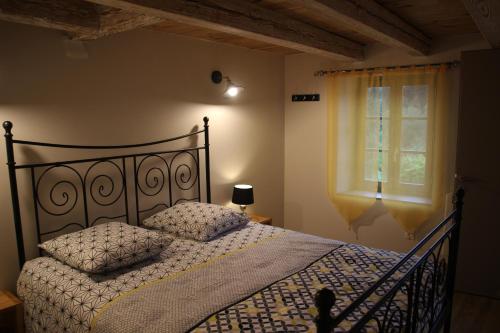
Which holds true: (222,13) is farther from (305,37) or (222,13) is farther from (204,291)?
(204,291)

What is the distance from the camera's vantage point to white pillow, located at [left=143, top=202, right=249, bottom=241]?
2.90 m

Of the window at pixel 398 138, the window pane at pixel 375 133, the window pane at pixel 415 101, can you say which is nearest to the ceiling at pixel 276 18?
the window pane at pixel 415 101

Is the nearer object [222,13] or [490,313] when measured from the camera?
[222,13]

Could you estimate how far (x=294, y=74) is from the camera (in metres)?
4.46

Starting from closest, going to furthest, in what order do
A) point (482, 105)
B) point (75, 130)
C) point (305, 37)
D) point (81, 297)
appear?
point (81, 297) < point (75, 130) < point (305, 37) < point (482, 105)

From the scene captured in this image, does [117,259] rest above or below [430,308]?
above

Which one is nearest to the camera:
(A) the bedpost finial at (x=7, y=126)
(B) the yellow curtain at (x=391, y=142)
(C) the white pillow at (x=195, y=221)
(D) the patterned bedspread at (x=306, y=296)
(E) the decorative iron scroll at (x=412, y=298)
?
(E) the decorative iron scroll at (x=412, y=298)

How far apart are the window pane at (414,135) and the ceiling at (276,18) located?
69 centimetres

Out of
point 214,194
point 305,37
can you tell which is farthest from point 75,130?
point 305,37

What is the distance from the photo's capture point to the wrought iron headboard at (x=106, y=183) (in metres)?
2.54

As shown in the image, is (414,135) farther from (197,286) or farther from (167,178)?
(197,286)

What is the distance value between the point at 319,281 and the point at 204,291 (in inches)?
25.4

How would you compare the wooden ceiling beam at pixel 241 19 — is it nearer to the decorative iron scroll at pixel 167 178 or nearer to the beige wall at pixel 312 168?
→ the beige wall at pixel 312 168

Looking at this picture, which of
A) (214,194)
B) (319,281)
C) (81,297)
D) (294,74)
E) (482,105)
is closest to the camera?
(81,297)
